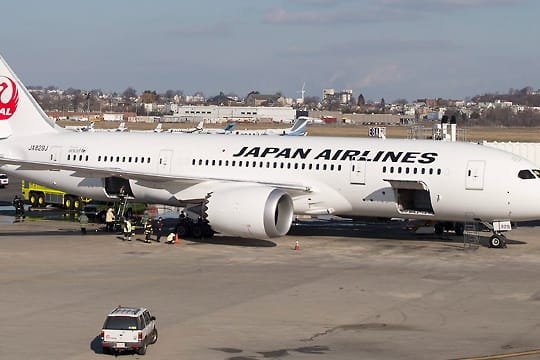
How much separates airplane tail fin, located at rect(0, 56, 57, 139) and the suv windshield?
2768cm

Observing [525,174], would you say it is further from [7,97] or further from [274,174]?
[7,97]

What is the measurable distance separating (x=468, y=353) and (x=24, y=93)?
32159 millimetres

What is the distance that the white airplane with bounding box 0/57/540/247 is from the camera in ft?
132

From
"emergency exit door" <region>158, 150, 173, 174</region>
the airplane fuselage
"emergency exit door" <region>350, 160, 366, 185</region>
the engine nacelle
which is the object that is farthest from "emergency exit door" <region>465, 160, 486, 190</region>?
"emergency exit door" <region>158, 150, 173, 174</region>

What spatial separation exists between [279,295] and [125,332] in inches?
342

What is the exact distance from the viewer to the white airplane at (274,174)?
40375mm

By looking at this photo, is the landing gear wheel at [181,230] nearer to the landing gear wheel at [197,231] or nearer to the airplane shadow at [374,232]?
the landing gear wheel at [197,231]

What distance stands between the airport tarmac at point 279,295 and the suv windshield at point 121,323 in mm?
790

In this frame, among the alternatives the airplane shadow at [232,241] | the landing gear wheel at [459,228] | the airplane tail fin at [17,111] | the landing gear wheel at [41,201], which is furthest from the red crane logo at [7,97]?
the landing gear wheel at [459,228]

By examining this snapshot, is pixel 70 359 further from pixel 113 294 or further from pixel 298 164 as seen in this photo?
pixel 298 164

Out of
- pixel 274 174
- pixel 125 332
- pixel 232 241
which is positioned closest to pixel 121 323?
pixel 125 332

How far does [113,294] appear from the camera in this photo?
30062 millimetres

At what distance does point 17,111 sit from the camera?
48656 mm

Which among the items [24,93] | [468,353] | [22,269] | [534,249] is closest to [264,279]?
[22,269]
